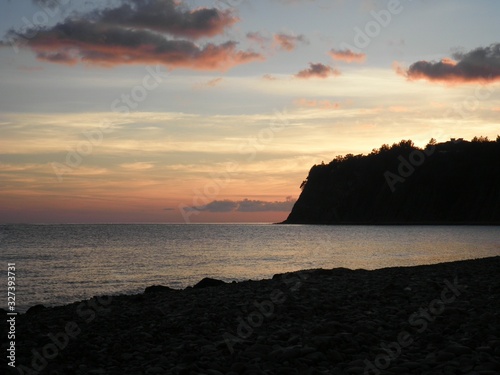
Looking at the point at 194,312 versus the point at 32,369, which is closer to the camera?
the point at 32,369

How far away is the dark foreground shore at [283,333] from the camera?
9133mm

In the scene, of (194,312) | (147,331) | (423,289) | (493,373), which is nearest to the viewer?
(493,373)

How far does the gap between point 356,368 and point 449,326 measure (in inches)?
144

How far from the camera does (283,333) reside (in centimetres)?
1108

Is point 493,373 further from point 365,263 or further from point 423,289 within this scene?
point 365,263

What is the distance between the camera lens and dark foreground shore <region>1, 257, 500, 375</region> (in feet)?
30.0

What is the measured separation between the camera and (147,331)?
12.4m

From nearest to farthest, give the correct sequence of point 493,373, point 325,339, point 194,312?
point 493,373, point 325,339, point 194,312

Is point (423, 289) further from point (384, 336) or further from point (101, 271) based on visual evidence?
point (101, 271)

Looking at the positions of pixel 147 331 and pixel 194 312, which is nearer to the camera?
pixel 147 331

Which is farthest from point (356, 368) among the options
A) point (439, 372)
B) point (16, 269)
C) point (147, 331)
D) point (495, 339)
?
point (16, 269)

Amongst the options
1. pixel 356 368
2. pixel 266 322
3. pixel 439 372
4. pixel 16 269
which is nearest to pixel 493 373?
pixel 439 372

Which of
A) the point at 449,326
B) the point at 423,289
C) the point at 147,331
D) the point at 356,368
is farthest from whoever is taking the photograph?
→ the point at 423,289

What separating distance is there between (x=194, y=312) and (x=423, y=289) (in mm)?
7060
